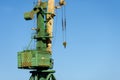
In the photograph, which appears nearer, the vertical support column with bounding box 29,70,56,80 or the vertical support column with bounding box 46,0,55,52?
the vertical support column with bounding box 29,70,56,80

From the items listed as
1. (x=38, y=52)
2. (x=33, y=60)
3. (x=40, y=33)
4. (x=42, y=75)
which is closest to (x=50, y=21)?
(x=40, y=33)

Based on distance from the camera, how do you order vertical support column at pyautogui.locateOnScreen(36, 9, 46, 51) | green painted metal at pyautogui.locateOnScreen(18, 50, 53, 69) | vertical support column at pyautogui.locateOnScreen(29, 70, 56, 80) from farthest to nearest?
vertical support column at pyautogui.locateOnScreen(36, 9, 46, 51), vertical support column at pyautogui.locateOnScreen(29, 70, 56, 80), green painted metal at pyautogui.locateOnScreen(18, 50, 53, 69)

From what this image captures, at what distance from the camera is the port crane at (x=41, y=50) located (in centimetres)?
8319

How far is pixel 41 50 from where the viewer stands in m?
84.7

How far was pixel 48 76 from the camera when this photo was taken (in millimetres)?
85000

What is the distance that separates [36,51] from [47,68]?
3.54 metres

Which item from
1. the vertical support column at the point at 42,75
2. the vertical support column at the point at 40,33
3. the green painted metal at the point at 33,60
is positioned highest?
the vertical support column at the point at 40,33

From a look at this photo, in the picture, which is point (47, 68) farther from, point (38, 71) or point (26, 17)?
point (26, 17)

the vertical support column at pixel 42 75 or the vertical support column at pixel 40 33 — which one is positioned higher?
the vertical support column at pixel 40 33

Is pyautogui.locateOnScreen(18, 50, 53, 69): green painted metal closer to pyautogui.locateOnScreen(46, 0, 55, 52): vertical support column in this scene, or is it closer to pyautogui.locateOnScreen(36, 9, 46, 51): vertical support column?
pyautogui.locateOnScreen(36, 9, 46, 51): vertical support column

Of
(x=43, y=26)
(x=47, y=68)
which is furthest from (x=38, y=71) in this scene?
(x=43, y=26)

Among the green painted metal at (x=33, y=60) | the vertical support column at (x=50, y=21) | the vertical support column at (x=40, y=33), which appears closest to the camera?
the green painted metal at (x=33, y=60)

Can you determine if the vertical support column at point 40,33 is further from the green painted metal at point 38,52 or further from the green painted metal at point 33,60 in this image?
the green painted metal at point 33,60

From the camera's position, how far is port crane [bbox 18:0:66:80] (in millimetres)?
83188
